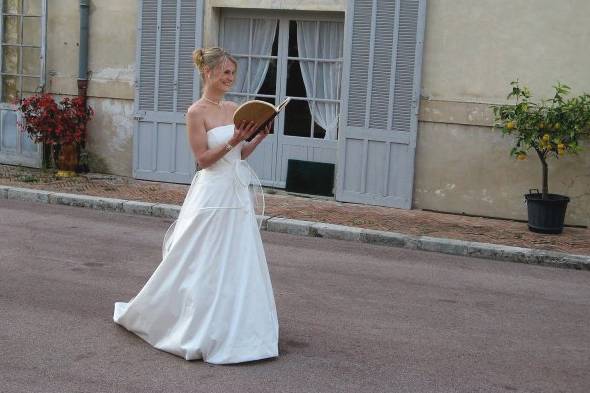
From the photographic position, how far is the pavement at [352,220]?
9039mm

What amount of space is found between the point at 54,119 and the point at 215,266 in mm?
7490

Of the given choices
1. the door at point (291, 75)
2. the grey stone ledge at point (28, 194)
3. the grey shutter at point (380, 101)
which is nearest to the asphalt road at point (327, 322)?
the grey stone ledge at point (28, 194)

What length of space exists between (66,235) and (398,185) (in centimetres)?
414

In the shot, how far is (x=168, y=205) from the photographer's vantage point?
10.5 meters

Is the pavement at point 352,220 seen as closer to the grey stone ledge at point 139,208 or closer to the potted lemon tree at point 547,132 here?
the grey stone ledge at point 139,208

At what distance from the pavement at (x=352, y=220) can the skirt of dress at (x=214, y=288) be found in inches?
Answer: 166

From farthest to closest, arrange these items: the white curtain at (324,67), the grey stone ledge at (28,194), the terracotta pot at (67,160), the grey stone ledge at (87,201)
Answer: the terracotta pot at (67,160) < the white curtain at (324,67) < the grey stone ledge at (28,194) < the grey stone ledge at (87,201)

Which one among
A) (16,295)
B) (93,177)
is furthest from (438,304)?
(93,177)

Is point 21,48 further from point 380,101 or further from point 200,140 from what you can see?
point 200,140

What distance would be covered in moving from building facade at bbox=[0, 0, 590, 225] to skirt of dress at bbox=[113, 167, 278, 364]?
19.1 feet

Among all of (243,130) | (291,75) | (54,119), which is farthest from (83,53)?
(243,130)

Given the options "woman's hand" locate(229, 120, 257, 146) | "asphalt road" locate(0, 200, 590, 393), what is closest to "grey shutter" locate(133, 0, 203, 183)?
"asphalt road" locate(0, 200, 590, 393)

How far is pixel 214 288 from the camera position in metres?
5.19

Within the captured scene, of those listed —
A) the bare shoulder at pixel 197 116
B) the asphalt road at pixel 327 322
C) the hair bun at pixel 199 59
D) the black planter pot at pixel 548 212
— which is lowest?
the asphalt road at pixel 327 322
